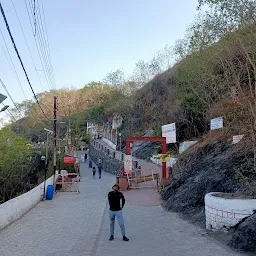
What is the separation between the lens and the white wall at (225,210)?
8.61 metres

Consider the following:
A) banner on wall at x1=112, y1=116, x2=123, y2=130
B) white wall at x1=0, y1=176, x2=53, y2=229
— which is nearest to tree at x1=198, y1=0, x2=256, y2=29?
white wall at x1=0, y1=176, x2=53, y2=229

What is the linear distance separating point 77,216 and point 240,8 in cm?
954

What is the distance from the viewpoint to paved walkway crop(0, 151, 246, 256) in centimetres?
812

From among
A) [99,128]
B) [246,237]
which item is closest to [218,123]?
[246,237]

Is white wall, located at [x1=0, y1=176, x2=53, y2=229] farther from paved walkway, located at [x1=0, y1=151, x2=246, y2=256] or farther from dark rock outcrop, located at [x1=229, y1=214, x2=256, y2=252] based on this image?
dark rock outcrop, located at [x1=229, y1=214, x2=256, y2=252]

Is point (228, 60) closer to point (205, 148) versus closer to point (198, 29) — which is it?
point (198, 29)

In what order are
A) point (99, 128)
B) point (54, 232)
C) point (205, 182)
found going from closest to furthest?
1. point (54, 232)
2. point (205, 182)
3. point (99, 128)

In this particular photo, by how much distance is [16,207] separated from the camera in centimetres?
1338

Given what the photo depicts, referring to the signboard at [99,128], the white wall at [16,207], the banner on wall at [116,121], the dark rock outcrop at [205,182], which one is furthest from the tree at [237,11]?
the signboard at [99,128]

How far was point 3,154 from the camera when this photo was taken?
1458 inches

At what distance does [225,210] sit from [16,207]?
7.96 meters

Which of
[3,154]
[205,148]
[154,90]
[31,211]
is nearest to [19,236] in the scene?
[31,211]

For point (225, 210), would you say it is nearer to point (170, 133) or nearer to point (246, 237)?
point (246, 237)

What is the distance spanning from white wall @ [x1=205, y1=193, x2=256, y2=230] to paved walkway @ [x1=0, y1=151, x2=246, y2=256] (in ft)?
1.65
